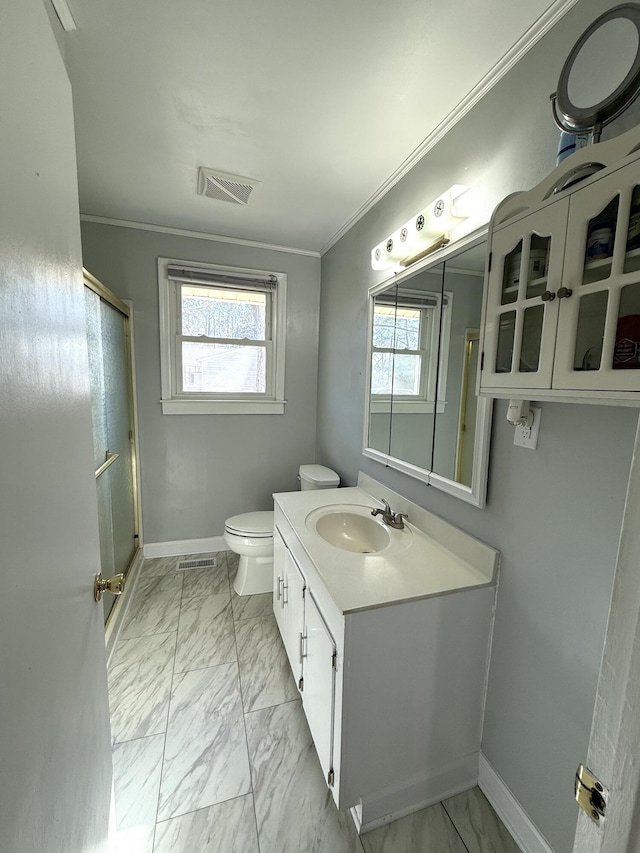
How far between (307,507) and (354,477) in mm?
590

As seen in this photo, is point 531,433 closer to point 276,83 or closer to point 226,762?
point 276,83

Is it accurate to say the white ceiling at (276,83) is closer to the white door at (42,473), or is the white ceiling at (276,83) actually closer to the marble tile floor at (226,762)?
the white door at (42,473)

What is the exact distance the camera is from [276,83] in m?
1.24

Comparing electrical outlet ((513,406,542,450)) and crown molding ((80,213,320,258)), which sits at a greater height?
crown molding ((80,213,320,258))

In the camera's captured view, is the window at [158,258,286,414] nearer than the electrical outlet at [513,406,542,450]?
No

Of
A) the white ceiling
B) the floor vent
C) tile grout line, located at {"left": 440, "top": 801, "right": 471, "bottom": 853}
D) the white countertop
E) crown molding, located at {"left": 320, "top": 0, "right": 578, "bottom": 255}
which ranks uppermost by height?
the white ceiling

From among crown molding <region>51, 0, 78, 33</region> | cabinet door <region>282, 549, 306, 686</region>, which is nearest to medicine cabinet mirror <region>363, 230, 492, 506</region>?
cabinet door <region>282, 549, 306, 686</region>

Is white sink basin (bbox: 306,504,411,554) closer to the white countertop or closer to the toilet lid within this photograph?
the white countertop

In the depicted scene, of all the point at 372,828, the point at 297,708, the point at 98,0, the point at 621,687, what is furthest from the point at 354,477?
Answer: the point at 98,0

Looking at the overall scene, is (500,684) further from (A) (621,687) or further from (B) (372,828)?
(A) (621,687)

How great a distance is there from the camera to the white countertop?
1061 millimetres

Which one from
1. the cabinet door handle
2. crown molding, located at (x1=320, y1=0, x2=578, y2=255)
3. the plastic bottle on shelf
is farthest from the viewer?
the cabinet door handle

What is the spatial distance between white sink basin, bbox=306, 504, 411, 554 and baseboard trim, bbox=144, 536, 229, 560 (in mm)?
1490

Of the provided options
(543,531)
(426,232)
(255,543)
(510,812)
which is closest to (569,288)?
(543,531)
